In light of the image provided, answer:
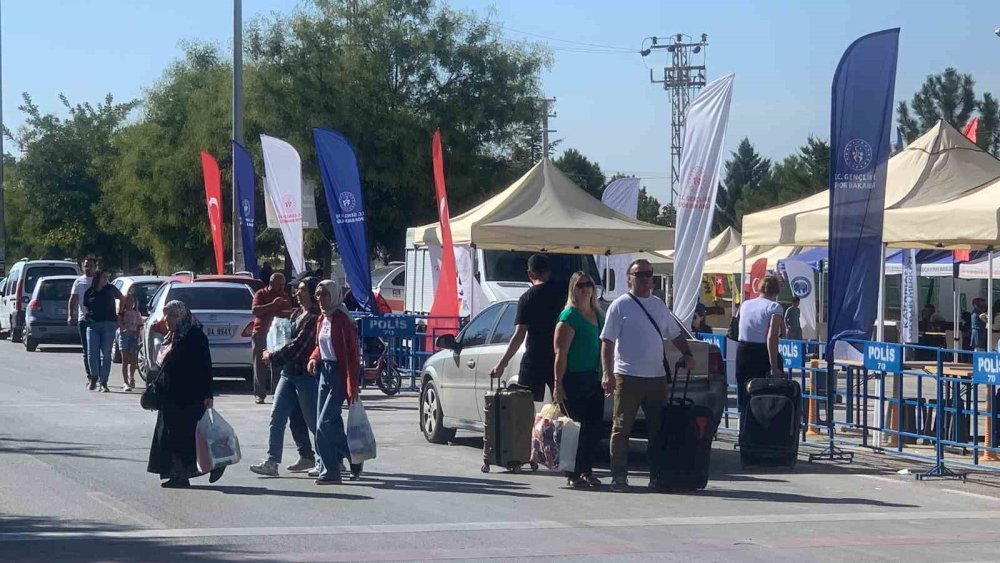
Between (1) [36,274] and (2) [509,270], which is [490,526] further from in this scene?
(1) [36,274]

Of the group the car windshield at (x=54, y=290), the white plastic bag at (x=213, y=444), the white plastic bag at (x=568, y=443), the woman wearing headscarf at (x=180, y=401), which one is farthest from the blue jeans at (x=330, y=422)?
the car windshield at (x=54, y=290)

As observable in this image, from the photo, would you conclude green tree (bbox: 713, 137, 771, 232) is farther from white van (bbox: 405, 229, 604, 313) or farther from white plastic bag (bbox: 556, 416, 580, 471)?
white plastic bag (bbox: 556, 416, 580, 471)

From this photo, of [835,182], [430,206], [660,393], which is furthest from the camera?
[430,206]

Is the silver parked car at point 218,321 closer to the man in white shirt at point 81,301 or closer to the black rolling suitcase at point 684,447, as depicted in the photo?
the man in white shirt at point 81,301

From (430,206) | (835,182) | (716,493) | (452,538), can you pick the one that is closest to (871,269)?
(835,182)

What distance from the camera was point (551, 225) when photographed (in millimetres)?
20078

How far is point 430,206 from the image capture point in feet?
126

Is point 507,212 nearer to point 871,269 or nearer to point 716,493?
point 871,269

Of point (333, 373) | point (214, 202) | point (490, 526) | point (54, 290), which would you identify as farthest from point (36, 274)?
point (490, 526)

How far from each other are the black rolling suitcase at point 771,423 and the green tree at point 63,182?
153ft

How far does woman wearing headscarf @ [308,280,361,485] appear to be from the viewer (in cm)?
1062

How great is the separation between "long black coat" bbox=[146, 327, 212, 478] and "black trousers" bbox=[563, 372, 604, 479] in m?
2.86

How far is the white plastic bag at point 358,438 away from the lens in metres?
10.8

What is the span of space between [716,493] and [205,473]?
4053 mm
